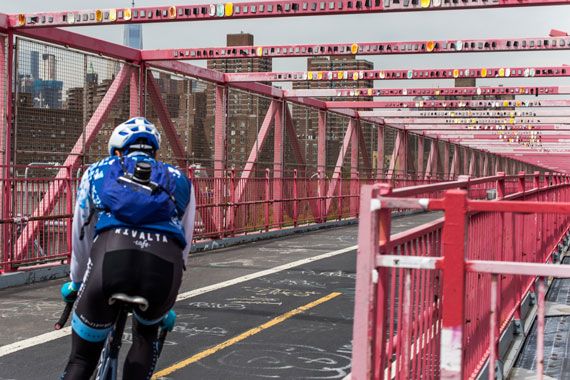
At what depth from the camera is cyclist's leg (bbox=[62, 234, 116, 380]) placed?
12.0 feet

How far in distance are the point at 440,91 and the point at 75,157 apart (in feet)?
41.1

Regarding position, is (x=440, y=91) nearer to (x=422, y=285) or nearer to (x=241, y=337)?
(x=241, y=337)

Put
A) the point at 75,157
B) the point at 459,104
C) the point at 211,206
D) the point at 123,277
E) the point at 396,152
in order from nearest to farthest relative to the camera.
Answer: the point at 123,277
the point at 75,157
the point at 211,206
the point at 459,104
the point at 396,152

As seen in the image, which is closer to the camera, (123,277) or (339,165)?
(123,277)

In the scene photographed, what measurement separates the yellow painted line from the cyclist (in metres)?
2.35

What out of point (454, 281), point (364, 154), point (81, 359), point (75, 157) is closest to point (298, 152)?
point (364, 154)

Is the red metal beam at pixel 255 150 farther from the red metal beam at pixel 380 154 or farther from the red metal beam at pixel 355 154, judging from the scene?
the red metal beam at pixel 380 154

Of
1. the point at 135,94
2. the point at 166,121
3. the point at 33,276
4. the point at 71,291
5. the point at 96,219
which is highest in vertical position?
the point at 135,94

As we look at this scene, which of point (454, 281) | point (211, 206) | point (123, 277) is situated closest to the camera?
point (454, 281)

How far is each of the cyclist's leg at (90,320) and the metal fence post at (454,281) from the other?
162 cm

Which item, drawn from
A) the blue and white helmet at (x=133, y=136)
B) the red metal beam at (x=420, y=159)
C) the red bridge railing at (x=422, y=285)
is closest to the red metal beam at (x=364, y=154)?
the red metal beam at (x=420, y=159)

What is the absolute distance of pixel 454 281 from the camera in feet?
10.5

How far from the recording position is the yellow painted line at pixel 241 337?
6340mm

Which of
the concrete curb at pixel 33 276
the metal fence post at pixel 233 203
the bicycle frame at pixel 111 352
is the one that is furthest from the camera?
the metal fence post at pixel 233 203
